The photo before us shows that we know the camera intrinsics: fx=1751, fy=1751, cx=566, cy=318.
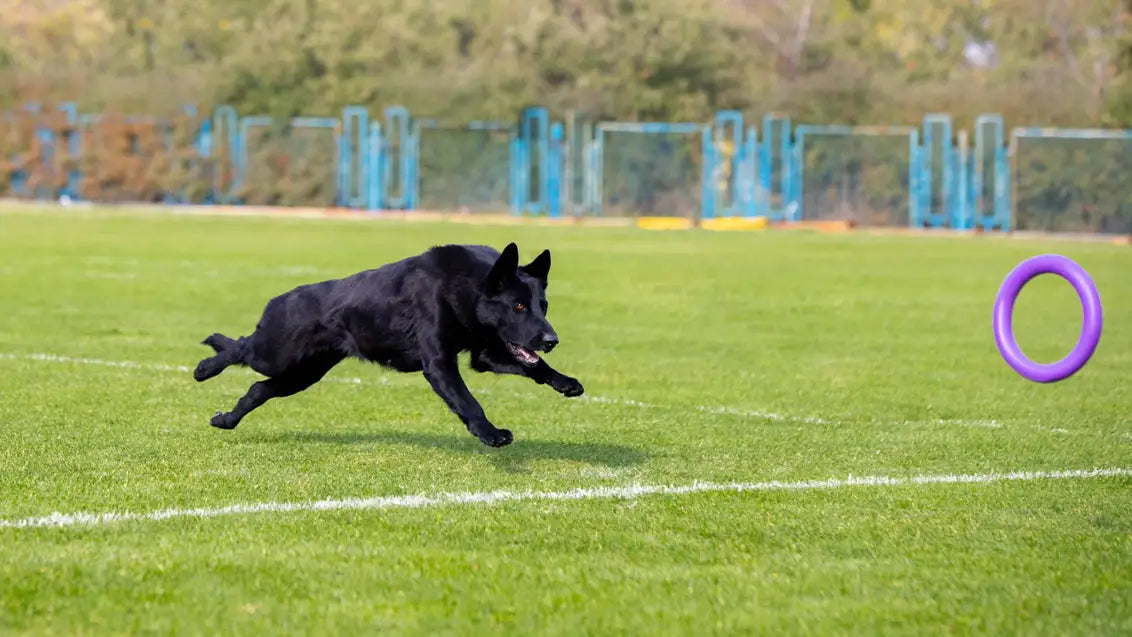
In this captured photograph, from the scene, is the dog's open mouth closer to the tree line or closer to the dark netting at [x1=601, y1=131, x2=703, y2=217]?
the dark netting at [x1=601, y1=131, x2=703, y2=217]

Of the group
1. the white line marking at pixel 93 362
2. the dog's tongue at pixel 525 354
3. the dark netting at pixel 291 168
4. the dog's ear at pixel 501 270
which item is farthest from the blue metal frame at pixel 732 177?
the dog's ear at pixel 501 270

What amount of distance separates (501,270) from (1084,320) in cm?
291

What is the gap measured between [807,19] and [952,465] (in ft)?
201

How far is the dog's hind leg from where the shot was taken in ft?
30.0

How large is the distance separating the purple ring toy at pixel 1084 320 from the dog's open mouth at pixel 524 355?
2.48 metres

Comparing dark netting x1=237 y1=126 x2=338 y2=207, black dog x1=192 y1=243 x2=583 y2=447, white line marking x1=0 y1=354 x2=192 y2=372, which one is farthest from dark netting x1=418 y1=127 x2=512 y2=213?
black dog x1=192 y1=243 x2=583 y2=447

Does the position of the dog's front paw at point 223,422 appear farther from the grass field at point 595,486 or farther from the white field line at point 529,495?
the white field line at point 529,495

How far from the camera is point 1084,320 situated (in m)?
8.69

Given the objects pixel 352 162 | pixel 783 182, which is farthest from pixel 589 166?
pixel 352 162

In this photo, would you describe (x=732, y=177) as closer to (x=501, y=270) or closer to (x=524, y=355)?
(x=524, y=355)

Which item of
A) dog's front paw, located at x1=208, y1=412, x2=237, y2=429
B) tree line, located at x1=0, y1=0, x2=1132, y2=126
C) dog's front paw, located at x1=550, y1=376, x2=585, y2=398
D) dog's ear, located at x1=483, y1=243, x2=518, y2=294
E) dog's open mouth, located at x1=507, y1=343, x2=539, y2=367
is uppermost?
tree line, located at x1=0, y1=0, x2=1132, y2=126

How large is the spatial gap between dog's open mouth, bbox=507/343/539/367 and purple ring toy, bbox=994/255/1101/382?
8.13ft

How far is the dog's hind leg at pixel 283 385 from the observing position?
9158 millimetres

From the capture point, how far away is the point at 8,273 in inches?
915
